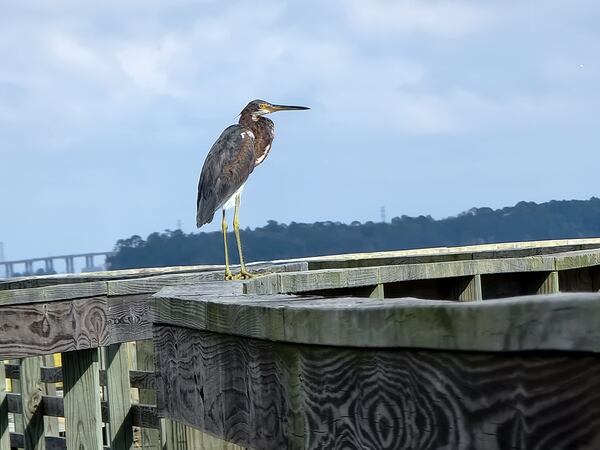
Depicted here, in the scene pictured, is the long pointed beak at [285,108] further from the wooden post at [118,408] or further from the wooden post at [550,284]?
the wooden post at [118,408]

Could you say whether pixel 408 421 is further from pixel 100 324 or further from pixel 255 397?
pixel 100 324

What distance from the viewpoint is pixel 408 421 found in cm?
204

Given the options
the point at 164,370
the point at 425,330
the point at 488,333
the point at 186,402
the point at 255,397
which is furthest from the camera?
the point at 164,370

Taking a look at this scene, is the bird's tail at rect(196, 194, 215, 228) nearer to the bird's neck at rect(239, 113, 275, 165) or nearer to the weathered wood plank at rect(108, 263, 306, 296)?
the bird's neck at rect(239, 113, 275, 165)

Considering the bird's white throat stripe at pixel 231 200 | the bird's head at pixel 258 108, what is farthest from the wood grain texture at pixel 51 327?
the bird's head at pixel 258 108

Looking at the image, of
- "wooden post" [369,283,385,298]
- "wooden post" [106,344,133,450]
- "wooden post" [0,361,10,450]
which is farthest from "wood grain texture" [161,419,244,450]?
"wooden post" [0,361,10,450]

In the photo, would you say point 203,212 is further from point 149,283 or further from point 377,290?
point 377,290

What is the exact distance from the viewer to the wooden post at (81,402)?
5059 mm

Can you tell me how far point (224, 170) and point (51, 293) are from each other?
259 centimetres

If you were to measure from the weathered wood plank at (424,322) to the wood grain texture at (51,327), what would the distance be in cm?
226

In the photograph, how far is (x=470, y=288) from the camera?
6262mm

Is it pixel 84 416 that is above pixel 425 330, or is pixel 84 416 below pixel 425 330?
below

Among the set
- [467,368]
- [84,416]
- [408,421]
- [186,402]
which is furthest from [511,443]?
[84,416]

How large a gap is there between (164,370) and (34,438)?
3.54 meters
